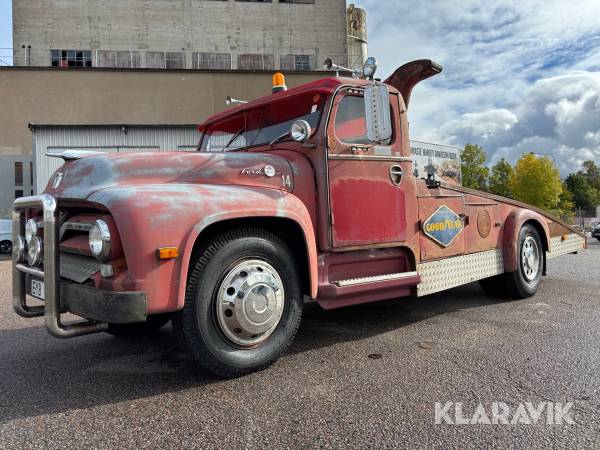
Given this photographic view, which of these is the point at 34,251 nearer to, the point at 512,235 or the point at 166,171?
the point at 166,171

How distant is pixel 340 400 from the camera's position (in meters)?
2.73

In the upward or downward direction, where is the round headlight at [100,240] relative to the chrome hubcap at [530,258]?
upward

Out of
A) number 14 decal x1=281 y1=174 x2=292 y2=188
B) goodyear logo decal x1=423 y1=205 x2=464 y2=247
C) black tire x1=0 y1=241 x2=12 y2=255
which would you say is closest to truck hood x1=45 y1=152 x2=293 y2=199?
number 14 decal x1=281 y1=174 x2=292 y2=188

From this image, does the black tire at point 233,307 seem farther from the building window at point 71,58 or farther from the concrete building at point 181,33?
the building window at point 71,58

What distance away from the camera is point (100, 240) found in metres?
2.70

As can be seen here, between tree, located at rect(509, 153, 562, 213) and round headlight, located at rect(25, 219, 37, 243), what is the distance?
45.2 meters

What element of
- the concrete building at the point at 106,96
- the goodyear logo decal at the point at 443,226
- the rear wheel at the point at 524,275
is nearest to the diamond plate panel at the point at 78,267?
the goodyear logo decal at the point at 443,226

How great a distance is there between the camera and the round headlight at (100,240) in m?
2.68

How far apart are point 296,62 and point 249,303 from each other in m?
37.0

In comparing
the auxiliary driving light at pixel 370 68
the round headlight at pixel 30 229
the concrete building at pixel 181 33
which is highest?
the concrete building at pixel 181 33

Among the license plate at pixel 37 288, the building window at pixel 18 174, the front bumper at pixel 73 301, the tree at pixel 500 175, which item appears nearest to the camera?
the front bumper at pixel 73 301

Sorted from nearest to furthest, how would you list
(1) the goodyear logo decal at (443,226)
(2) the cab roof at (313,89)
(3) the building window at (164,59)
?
(2) the cab roof at (313,89)
(1) the goodyear logo decal at (443,226)
(3) the building window at (164,59)

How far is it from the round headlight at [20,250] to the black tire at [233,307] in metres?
1.45

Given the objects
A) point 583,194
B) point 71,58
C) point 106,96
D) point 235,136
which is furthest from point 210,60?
point 583,194
